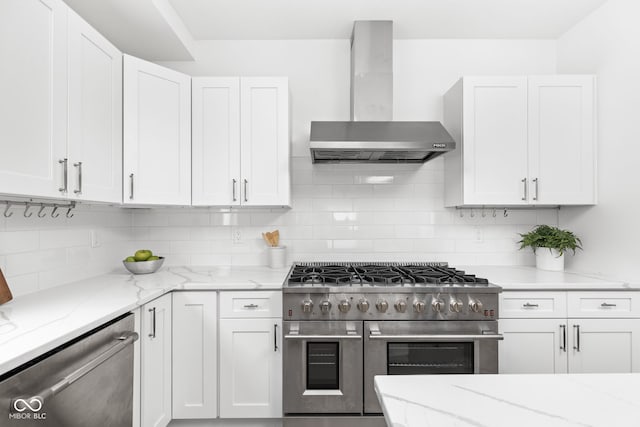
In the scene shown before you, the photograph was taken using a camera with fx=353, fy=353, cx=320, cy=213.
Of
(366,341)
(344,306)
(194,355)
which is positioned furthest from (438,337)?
(194,355)

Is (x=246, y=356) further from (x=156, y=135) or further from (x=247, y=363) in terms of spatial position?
(x=156, y=135)

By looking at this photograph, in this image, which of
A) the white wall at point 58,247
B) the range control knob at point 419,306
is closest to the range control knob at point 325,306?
the range control knob at point 419,306

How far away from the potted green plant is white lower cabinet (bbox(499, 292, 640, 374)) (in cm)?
47

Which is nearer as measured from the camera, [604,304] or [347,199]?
[604,304]

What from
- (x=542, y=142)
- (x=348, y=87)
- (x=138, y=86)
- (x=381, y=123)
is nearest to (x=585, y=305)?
(x=542, y=142)

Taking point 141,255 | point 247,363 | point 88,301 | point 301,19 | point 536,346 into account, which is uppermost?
point 301,19

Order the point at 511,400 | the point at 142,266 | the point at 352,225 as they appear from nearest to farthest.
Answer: the point at 511,400, the point at 142,266, the point at 352,225

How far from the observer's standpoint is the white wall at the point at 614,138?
217 centimetres

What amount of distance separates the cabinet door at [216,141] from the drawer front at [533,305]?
1812mm

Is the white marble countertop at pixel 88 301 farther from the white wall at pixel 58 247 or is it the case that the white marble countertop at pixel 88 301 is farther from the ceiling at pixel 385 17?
the ceiling at pixel 385 17

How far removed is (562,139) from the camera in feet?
8.02

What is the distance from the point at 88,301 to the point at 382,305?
1477 millimetres

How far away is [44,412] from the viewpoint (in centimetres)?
108

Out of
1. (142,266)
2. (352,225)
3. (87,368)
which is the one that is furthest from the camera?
(352,225)
